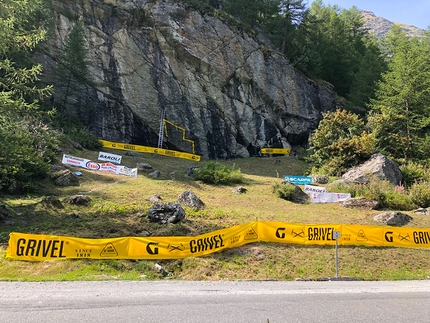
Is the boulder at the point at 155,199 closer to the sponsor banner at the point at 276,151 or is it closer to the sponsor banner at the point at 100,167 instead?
the sponsor banner at the point at 100,167

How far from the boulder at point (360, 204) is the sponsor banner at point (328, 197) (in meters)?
0.70

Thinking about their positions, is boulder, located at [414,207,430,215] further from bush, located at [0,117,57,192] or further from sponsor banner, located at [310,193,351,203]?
bush, located at [0,117,57,192]

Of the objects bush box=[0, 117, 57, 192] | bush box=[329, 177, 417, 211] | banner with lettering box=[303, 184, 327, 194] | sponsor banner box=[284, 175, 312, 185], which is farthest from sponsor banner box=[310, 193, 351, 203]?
bush box=[0, 117, 57, 192]

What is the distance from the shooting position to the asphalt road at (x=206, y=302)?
5516 mm

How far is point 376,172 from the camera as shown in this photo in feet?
66.8

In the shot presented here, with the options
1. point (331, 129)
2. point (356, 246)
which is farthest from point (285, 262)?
point (331, 129)

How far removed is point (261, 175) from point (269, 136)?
1194cm

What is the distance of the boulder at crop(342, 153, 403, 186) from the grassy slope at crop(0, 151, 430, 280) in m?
4.90

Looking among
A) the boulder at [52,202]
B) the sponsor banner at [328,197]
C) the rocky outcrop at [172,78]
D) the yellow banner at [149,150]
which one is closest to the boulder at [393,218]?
the sponsor banner at [328,197]

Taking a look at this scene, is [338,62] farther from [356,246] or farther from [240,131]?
[356,246]

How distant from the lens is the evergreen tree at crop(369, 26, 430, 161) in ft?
87.8

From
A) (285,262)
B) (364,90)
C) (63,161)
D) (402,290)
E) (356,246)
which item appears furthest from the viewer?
(364,90)

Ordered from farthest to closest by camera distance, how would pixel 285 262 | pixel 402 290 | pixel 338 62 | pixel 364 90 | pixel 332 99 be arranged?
pixel 338 62
pixel 332 99
pixel 364 90
pixel 285 262
pixel 402 290

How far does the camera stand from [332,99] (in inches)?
1654
